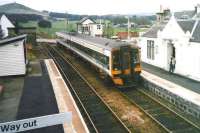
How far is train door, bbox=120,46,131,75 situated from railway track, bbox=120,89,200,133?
4.37ft

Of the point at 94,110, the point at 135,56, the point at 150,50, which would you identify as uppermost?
the point at 135,56

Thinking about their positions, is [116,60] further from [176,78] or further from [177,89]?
[176,78]

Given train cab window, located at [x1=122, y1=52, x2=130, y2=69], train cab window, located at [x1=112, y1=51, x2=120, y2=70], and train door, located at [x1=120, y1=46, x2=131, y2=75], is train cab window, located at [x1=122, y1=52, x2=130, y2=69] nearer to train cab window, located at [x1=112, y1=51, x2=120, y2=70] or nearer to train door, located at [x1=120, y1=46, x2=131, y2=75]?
train door, located at [x1=120, y1=46, x2=131, y2=75]

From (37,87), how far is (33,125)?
1305cm

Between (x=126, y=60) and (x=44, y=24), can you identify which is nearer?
(x=126, y=60)

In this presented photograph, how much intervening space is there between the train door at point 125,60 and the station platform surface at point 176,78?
3506 millimetres

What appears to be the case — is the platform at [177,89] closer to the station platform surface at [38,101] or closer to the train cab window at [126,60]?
the train cab window at [126,60]

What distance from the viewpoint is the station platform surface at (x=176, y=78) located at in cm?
1890

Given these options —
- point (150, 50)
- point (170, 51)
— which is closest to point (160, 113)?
point (170, 51)

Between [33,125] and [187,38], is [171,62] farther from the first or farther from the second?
[33,125]

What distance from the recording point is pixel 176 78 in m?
21.6

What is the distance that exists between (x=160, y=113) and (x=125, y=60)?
5.19m

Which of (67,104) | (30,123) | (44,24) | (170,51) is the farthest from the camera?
(44,24)

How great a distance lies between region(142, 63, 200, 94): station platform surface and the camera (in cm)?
1890
